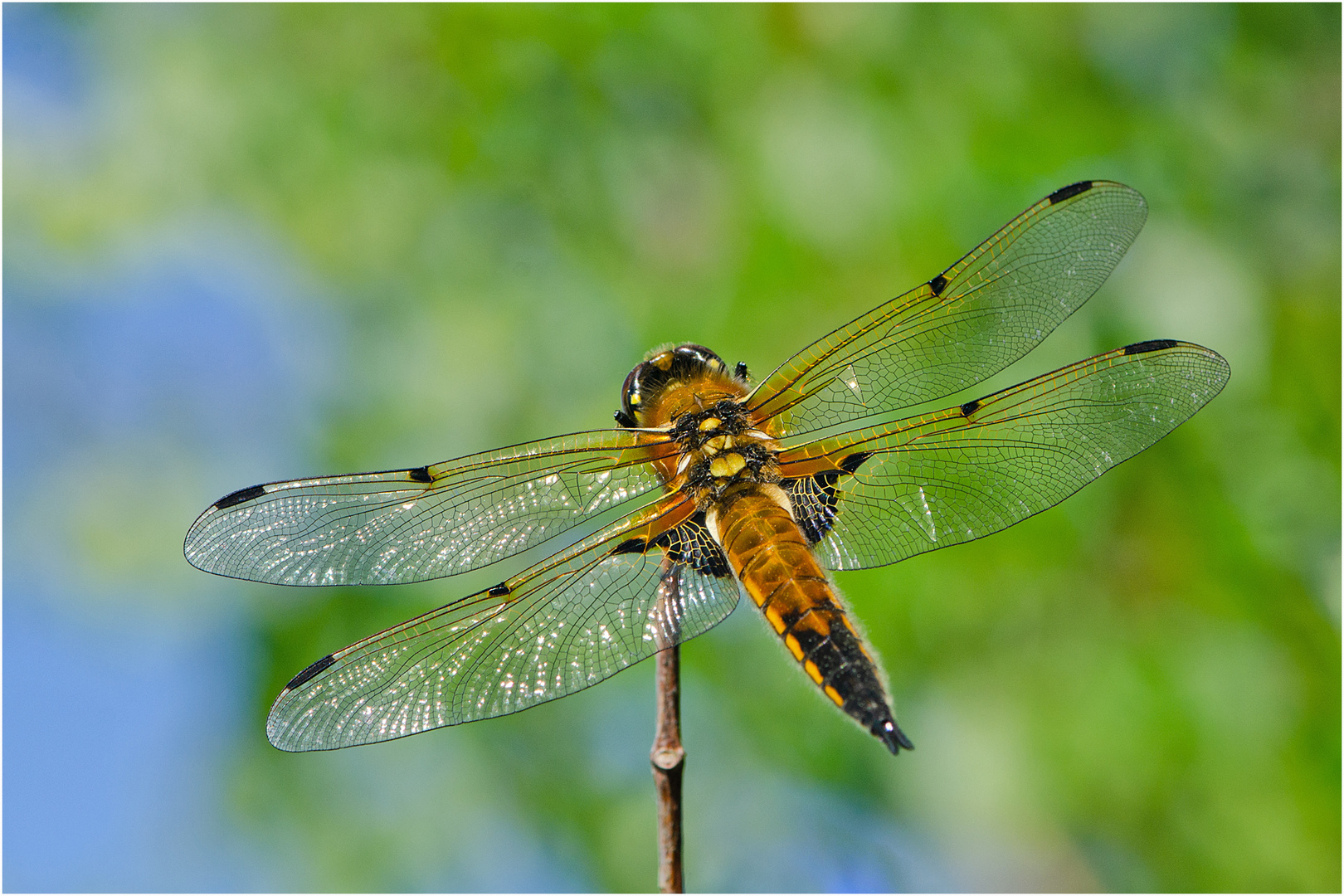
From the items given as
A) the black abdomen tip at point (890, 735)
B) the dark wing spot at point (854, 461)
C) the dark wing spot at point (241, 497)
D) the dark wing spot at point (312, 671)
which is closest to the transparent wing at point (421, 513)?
the dark wing spot at point (241, 497)

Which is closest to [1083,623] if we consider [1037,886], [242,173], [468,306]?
[1037,886]

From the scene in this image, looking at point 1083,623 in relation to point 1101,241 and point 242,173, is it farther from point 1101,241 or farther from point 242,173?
point 242,173

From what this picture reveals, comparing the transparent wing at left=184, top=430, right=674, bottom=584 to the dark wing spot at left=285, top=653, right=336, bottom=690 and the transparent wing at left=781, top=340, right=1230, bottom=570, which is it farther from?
the transparent wing at left=781, top=340, right=1230, bottom=570

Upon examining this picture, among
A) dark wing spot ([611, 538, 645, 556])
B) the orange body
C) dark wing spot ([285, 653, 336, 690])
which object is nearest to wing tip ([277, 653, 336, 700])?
dark wing spot ([285, 653, 336, 690])

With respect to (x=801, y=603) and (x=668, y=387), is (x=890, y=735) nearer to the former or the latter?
(x=801, y=603)

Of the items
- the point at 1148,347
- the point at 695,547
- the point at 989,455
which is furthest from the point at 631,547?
the point at 1148,347

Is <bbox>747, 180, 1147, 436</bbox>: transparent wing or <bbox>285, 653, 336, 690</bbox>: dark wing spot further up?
<bbox>747, 180, 1147, 436</bbox>: transparent wing
